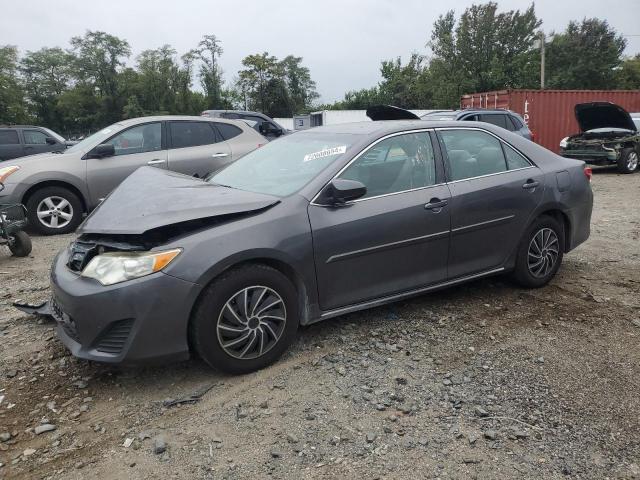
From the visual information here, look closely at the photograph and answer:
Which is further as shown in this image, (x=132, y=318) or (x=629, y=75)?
(x=629, y=75)

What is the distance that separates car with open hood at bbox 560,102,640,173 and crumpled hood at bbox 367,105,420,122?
1076 cm

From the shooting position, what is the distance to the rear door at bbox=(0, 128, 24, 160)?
1349 centimetres

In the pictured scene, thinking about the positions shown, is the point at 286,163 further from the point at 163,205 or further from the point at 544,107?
the point at 544,107

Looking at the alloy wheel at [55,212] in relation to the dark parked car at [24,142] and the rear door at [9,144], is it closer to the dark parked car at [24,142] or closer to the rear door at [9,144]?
the dark parked car at [24,142]

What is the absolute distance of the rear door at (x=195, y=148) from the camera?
7.87m

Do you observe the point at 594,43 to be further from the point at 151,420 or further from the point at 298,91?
the point at 151,420

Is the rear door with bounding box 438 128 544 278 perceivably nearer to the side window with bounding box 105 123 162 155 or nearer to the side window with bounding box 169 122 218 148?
the side window with bounding box 169 122 218 148

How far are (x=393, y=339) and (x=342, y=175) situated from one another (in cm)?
122

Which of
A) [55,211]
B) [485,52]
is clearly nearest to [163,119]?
[55,211]

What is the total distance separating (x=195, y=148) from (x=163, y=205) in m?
5.14

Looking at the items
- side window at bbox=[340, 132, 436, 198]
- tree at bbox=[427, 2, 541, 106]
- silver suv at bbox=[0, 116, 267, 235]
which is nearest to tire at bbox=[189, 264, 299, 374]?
side window at bbox=[340, 132, 436, 198]

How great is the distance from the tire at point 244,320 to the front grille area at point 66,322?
2.16 ft

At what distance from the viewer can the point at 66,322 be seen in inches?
120

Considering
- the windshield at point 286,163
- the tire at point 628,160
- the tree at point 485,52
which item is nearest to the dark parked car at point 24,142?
the windshield at point 286,163
